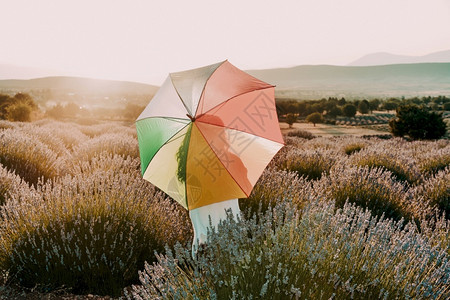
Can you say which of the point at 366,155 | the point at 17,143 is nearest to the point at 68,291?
the point at 17,143

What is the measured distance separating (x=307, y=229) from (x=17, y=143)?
5802 millimetres

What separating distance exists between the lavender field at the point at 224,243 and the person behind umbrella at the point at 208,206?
6.6 inches

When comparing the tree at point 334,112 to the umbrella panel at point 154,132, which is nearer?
the umbrella panel at point 154,132

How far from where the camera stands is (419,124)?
82.0 ft

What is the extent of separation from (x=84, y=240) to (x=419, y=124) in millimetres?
25820

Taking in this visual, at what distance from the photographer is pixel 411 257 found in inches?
90.4

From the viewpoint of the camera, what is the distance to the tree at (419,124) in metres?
24.9

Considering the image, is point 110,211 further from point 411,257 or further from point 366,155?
point 366,155

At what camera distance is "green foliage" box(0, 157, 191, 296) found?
3203 mm

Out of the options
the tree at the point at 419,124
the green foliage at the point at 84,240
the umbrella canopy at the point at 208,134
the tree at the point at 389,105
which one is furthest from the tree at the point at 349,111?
the umbrella canopy at the point at 208,134

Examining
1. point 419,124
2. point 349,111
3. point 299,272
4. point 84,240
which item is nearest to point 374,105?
point 349,111

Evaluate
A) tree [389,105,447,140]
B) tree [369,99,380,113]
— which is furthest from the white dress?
tree [369,99,380,113]

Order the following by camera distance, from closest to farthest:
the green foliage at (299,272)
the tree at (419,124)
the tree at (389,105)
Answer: the green foliage at (299,272) < the tree at (419,124) < the tree at (389,105)

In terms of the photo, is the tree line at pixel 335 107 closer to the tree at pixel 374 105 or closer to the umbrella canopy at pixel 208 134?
the tree at pixel 374 105
